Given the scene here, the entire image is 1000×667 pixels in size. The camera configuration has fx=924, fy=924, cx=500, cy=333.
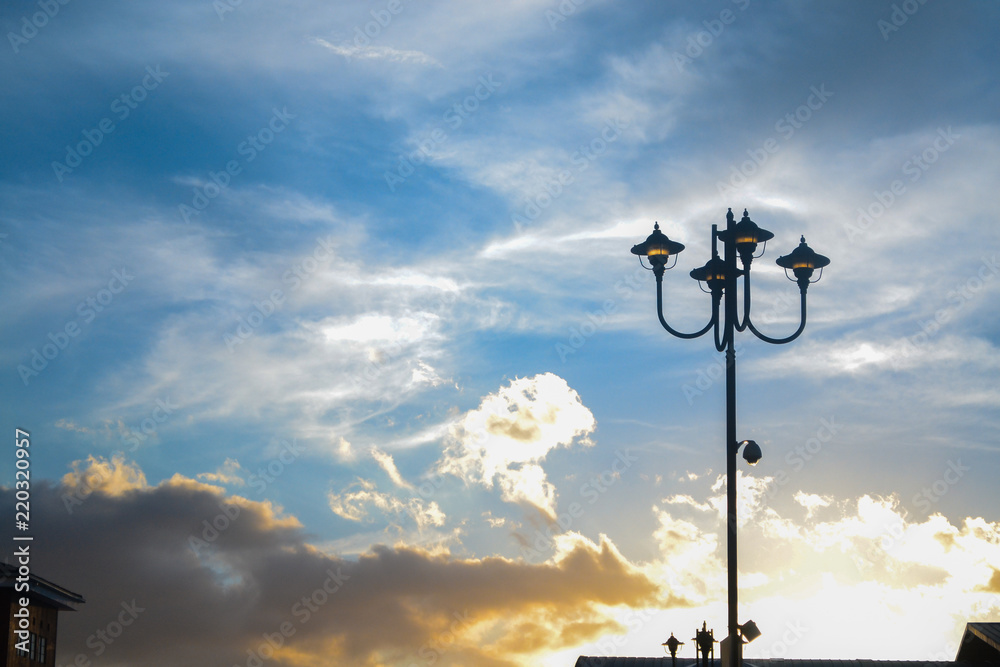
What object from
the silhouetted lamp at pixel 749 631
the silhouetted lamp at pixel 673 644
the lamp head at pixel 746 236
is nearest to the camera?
the silhouetted lamp at pixel 749 631

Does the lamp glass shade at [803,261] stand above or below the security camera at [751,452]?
above

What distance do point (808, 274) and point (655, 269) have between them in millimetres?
2493

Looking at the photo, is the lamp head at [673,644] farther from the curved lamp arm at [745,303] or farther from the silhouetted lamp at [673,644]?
the curved lamp arm at [745,303]

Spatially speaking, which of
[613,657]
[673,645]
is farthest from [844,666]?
[673,645]

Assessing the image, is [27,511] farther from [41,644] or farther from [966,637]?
[966,637]

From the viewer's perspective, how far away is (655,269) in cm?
1516

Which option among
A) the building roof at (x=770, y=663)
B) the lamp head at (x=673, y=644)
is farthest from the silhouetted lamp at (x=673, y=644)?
the building roof at (x=770, y=663)

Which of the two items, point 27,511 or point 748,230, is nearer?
point 748,230

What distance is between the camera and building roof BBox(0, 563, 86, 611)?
4309 cm

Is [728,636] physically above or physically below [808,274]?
below

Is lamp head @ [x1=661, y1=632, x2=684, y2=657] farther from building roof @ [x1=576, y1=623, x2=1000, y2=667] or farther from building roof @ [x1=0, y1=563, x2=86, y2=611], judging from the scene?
building roof @ [x1=0, y1=563, x2=86, y2=611]

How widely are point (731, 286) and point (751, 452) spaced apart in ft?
8.36

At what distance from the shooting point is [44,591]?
46219 mm

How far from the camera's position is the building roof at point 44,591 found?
43094 mm
